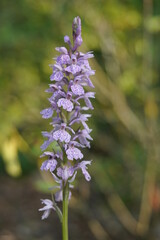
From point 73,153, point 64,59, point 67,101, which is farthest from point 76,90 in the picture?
point 73,153

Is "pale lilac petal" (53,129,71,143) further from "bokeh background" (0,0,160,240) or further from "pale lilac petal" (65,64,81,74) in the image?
"bokeh background" (0,0,160,240)

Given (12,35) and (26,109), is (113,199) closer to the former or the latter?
(26,109)

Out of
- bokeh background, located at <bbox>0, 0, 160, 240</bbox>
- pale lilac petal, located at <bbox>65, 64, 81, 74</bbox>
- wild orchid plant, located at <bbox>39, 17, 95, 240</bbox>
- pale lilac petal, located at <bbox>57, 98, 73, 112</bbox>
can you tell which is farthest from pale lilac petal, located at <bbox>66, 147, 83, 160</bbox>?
bokeh background, located at <bbox>0, 0, 160, 240</bbox>

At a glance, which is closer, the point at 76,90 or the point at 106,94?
the point at 76,90

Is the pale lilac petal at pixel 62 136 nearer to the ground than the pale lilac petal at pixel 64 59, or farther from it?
nearer to the ground

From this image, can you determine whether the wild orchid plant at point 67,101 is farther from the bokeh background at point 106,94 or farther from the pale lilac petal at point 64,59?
the bokeh background at point 106,94

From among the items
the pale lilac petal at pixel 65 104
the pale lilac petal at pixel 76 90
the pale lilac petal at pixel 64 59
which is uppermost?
the pale lilac petal at pixel 64 59

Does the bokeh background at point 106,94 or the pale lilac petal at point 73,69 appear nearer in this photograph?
the pale lilac petal at point 73,69

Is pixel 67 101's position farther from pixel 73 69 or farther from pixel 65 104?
pixel 73 69

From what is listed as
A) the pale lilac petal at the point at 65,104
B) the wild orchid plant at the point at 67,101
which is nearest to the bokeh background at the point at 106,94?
the wild orchid plant at the point at 67,101
